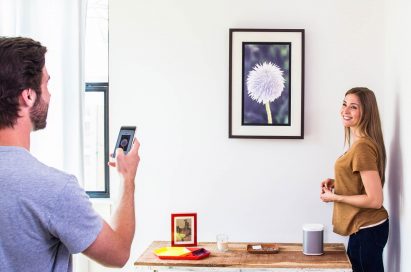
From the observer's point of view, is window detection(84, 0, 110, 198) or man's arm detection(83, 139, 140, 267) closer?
man's arm detection(83, 139, 140, 267)

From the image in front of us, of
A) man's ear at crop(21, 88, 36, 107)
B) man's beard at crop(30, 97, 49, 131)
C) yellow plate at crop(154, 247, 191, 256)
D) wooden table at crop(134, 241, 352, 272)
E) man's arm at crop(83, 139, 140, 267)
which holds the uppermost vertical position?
man's ear at crop(21, 88, 36, 107)

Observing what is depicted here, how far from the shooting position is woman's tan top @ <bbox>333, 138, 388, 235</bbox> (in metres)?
2.61

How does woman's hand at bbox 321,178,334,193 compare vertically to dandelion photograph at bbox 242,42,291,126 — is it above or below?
below

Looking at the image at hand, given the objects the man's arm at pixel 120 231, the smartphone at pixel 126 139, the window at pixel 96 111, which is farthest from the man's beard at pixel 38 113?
the window at pixel 96 111

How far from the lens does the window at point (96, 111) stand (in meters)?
3.40

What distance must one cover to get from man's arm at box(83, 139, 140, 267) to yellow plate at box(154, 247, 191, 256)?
1345 millimetres

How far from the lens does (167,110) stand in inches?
125

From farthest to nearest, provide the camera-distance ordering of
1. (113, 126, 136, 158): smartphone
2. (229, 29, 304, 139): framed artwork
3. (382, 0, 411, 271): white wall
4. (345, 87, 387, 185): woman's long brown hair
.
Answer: (229, 29, 304, 139): framed artwork, (345, 87, 387, 185): woman's long brown hair, (382, 0, 411, 271): white wall, (113, 126, 136, 158): smartphone

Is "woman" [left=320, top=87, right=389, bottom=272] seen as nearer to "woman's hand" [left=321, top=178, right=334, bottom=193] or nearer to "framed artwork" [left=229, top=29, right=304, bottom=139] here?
"woman's hand" [left=321, top=178, right=334, bottom=193]

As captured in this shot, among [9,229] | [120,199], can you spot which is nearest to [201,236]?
[120,199]

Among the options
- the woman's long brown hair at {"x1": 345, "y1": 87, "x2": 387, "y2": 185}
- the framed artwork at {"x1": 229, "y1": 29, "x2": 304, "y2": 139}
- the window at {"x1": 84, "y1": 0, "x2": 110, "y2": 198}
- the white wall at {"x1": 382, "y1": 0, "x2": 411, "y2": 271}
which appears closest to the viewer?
the white wall at {"x1": 382, "y1": 0, "x2": 411, "y2": 271}

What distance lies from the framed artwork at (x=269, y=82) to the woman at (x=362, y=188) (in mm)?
403

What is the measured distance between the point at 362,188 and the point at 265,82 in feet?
2.68

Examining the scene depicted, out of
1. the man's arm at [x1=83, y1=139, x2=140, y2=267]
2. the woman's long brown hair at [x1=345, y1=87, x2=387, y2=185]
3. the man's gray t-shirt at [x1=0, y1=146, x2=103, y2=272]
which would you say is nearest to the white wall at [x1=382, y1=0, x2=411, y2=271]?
the woman's long brown hair at [x1=345, y1=87, x2=387, y2=185]
